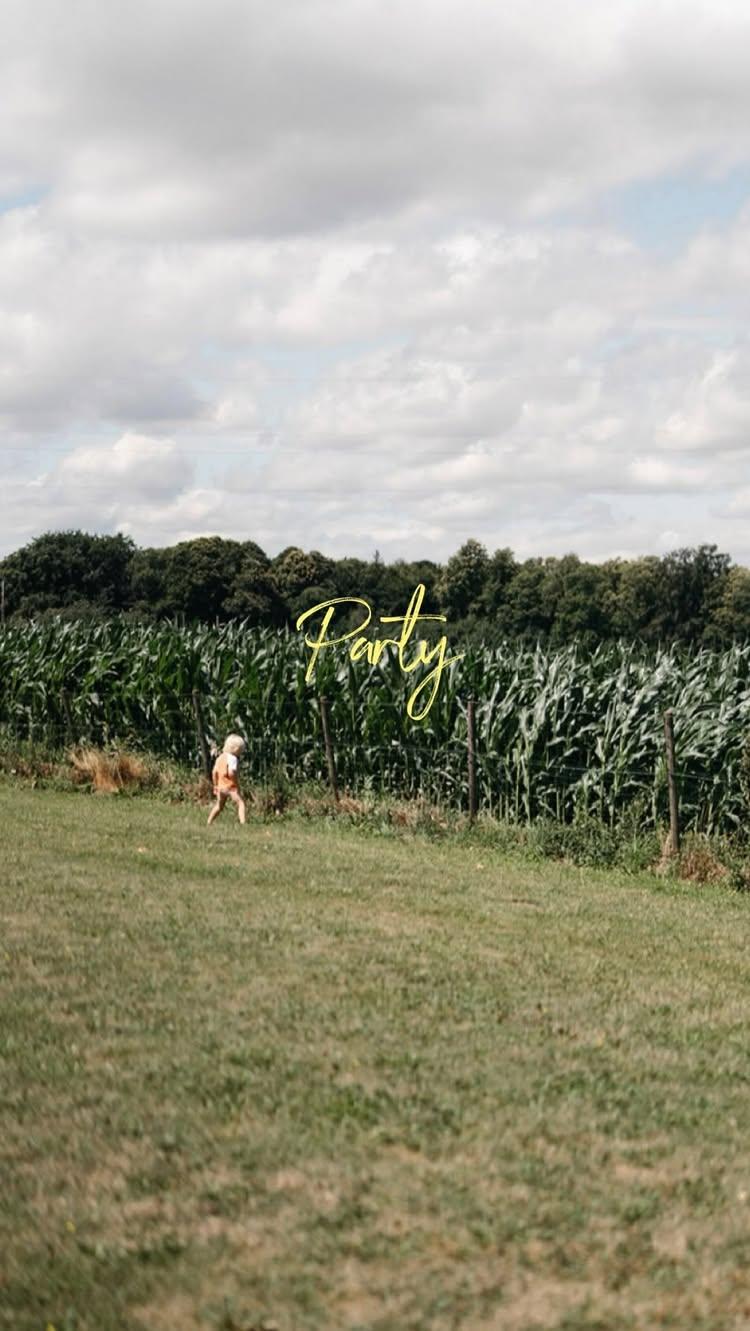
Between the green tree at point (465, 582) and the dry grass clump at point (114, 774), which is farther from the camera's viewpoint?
the green tree at point (465, 582)

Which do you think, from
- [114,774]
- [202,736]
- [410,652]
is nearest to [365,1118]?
[410,652]

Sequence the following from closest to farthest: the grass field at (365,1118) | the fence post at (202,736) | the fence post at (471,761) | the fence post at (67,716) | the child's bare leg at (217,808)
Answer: the grass field at (365,1118) < the child's bare leg at (217,808) < the fence post at (471,761) < the fence post at (202,736) < the fence post at (67,716)

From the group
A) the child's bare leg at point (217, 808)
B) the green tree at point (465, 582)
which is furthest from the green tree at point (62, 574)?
the child's bare leg at point (217, 808)

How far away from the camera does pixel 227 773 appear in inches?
680

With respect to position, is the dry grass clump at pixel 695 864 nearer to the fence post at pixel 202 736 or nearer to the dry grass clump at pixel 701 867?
the dry grass clump at pixel 701 867

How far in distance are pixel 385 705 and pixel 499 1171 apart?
571 inches

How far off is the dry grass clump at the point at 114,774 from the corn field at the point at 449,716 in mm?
1546

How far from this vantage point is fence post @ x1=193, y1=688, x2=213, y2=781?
21516 millimetres

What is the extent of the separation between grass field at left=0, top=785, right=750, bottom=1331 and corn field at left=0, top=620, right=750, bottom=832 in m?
5.47

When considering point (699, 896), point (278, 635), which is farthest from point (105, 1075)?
point (278, 635)

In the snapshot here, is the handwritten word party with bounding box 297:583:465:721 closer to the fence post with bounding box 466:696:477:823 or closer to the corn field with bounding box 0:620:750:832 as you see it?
the corn field with bounding box 0:620:750:832

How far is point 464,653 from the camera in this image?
65.3 feet

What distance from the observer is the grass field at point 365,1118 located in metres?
4.52

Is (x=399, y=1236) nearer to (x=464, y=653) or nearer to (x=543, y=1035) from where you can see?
(x=543, y=1035)
